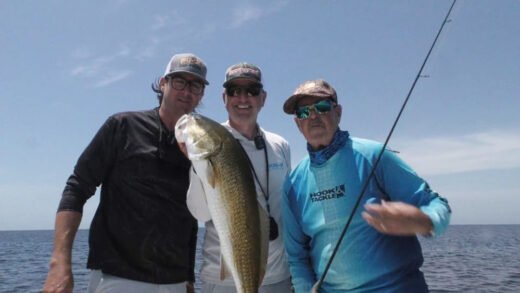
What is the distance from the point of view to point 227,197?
355 centimetres

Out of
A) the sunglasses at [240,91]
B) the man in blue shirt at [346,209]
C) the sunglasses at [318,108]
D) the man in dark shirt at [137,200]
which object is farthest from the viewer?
the sunglasses at [240,91]

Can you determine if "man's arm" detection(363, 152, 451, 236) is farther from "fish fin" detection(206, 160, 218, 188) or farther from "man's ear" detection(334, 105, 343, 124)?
"fish fin" detection(206, 160, 218, 188)

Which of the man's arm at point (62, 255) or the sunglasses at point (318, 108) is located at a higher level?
the sunglasses at point (318, 108)

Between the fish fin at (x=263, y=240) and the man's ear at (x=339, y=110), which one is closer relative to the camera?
the fish fin at (x=263, y=240)

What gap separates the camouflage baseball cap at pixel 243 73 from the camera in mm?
4750

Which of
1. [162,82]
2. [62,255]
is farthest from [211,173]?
[162,82]

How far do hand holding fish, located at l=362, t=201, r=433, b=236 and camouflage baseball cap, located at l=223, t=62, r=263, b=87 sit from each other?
2.49 metres

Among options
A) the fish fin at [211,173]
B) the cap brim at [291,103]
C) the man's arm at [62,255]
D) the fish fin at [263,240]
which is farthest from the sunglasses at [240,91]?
the man's arm at [62,255]

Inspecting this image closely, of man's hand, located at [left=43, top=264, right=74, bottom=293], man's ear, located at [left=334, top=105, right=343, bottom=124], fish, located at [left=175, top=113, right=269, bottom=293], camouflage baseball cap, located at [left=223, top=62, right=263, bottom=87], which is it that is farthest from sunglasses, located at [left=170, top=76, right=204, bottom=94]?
man's hand, located at [left=43, top=264, right=74, bottom=293]

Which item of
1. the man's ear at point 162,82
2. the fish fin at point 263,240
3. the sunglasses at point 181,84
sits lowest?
the fish fin at point 263,240

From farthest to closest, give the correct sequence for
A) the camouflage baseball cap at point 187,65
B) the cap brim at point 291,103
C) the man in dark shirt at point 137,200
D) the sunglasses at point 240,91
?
1. the sunglasses at point 240,91
2. the camouflage baseball cap at point 187,65
3. the man in dark shirt at point 137,200
4. the cap brim at point 291,103

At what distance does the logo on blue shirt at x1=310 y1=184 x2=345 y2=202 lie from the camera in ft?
11.9

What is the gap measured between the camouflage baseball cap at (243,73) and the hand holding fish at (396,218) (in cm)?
249

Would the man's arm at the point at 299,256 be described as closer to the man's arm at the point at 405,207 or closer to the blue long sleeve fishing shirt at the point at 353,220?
the blue long sleeve fishing shirt at the point at 353,220
